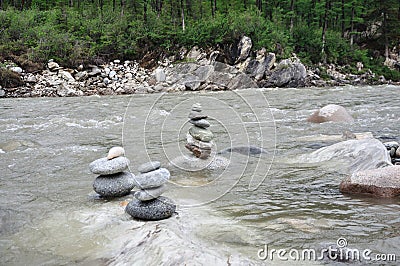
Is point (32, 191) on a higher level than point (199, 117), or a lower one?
lower

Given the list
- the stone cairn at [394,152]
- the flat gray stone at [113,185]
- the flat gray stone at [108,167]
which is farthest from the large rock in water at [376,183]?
the flat gray stone at [108,167]

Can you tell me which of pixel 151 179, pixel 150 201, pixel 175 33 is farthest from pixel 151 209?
pixel 175 33

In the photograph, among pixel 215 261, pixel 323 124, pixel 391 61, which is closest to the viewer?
pixel 215 261

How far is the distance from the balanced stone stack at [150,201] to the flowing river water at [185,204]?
113 millimetres

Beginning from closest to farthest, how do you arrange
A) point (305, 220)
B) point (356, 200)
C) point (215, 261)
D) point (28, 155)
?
point (215, 261)
point (305, 220)
point (356, 200)
point (28, 155)

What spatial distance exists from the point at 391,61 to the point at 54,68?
32.4 meters

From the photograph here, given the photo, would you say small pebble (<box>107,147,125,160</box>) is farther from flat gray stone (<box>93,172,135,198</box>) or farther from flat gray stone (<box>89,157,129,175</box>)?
flat gray stone (<box>93,172,135,198</box>)

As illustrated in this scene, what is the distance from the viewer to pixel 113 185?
5238mm

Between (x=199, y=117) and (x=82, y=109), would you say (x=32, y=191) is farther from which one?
(x=82, y=109)

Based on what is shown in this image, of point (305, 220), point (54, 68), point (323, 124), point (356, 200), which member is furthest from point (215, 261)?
point (54, 68)

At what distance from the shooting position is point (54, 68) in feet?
77.4

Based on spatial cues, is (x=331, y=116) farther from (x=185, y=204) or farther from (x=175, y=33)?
(x=175, y=33)

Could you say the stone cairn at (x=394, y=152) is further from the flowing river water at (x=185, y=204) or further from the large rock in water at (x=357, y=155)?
the flowing river water at (x=185, y=204)

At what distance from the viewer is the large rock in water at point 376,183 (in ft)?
16.5
